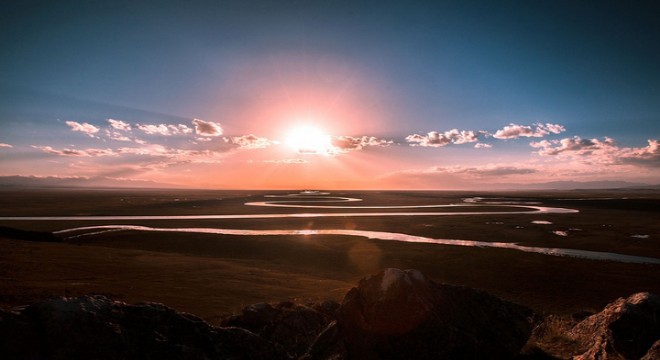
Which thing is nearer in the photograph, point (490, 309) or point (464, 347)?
point (464, 347)

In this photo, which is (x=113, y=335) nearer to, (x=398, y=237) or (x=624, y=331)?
(x=624, y=331)

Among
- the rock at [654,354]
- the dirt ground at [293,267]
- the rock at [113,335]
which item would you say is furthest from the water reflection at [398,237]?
the rock at [113,335]

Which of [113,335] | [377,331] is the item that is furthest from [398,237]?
[113,335]

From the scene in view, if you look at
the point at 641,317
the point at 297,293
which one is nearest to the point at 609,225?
the point at 297,293

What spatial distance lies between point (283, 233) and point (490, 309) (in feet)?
163

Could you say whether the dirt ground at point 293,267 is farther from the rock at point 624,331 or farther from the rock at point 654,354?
the rock at point 654,354

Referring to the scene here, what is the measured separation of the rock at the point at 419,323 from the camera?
804 cm

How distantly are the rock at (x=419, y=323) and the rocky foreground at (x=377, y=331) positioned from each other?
0.07ft

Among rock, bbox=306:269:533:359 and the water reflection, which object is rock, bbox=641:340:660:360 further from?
the water reflection

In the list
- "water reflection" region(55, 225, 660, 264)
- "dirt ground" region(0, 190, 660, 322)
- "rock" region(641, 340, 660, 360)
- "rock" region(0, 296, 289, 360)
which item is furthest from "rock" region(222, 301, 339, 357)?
"water reflection" region(55, 225, 660, 264)

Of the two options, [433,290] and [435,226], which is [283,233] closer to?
[435,226]

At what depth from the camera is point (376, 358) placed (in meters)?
8.12

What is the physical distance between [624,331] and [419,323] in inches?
175

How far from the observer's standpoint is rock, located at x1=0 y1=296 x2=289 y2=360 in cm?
526
